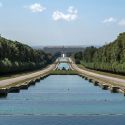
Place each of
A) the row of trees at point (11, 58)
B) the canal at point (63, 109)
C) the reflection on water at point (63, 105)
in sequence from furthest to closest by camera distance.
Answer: the row of trees at point (11, 58), the reflection on water at point (63, 105), the canal at point (63, 109)

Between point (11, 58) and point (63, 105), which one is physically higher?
point (11, 58)

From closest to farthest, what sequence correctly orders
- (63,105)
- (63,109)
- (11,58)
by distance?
1. (63,109)
2. (63,105)
3. (11,58)

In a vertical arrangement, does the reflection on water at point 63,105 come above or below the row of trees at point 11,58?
below

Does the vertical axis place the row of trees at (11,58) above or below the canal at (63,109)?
above

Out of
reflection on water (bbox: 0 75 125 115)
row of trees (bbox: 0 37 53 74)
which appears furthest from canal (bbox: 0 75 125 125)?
row of trees (bbox: 0 37 53 74)

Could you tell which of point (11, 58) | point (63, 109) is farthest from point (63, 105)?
point (11, 58)

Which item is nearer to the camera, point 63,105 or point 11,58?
point 63,105

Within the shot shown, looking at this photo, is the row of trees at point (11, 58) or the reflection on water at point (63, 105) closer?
the reflection on water at point (63, 105)

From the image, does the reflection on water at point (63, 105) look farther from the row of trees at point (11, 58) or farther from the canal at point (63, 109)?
the row of trees at point (11, 58)

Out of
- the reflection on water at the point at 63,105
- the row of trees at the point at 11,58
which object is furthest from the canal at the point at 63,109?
the row of trees at the point at 11,58

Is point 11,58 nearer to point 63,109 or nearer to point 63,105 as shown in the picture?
point 63,105

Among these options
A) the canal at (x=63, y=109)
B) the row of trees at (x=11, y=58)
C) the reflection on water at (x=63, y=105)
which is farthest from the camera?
the row of trees at (x=11, y=58)

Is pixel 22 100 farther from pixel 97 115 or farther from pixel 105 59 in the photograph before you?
pixel 105 59

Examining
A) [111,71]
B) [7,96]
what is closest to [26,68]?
[111,71]
